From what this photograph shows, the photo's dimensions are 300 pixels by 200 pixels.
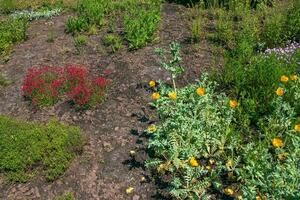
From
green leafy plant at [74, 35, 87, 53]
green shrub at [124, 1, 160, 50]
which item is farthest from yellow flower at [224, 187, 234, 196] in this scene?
green leafy plant at [74, 35, 87, 53]

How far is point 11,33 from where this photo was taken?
11438 millimetres

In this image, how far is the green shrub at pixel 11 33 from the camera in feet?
36.1

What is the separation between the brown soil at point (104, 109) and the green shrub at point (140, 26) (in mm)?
233

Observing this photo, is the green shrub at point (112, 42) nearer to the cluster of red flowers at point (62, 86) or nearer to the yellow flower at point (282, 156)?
the cluster of red flowers at point (62, 86)

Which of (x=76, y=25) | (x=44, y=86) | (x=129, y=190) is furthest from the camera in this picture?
(x=76, y=25)

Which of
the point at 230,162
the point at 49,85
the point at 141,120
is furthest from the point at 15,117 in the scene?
the point at 230,162

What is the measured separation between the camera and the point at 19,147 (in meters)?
7.88

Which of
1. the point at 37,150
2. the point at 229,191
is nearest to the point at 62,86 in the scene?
the point at 37,150

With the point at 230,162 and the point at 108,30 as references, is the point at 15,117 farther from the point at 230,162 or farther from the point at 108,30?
the point at 230,162

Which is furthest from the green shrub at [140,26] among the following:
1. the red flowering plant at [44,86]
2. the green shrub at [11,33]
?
the green shrub at [11,33]

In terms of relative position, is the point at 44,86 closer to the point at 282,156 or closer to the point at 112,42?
the point at 112,42

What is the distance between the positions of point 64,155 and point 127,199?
144cm

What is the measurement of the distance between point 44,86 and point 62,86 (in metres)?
0.37

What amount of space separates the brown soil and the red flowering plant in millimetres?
207
